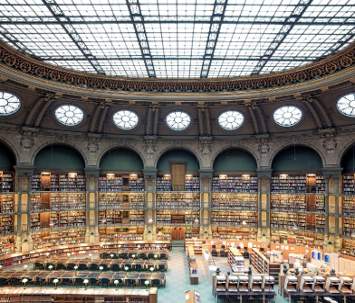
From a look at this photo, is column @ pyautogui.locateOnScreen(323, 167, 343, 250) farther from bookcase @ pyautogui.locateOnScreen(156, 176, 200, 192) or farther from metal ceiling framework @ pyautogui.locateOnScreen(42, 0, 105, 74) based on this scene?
metal ceiling framework @ pyautogui.locateOnScreen(42, 0, 105, 74)

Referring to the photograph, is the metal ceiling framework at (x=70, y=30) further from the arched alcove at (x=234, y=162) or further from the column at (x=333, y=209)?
the column at (x=333, y=209)

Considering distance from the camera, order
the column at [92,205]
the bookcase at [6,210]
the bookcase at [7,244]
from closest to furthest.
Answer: the bookcase at [7,244], the bookcase at [6,210], the column at [92,205]

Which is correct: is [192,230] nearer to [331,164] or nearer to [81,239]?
[81,239]

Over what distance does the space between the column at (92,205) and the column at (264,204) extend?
11.9 m

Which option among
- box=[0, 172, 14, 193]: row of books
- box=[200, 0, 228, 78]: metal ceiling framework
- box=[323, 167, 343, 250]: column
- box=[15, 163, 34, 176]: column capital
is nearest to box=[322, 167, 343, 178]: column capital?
box=[323, 167, 343, 250]: column

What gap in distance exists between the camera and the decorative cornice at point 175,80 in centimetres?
1745

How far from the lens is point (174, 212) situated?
83.0 ft

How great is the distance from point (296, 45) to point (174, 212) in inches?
571

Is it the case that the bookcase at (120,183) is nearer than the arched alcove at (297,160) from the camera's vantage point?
No

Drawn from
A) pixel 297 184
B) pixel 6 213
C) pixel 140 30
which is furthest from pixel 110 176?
pixel 297 184

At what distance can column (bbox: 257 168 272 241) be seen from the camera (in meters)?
24.0

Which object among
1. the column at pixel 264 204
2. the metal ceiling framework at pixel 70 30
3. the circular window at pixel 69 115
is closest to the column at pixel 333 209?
the column at pixel 264 204

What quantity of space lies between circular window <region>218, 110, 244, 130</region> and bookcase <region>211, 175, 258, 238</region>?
3.93 m

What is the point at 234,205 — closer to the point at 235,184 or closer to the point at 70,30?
the point at 235,184
